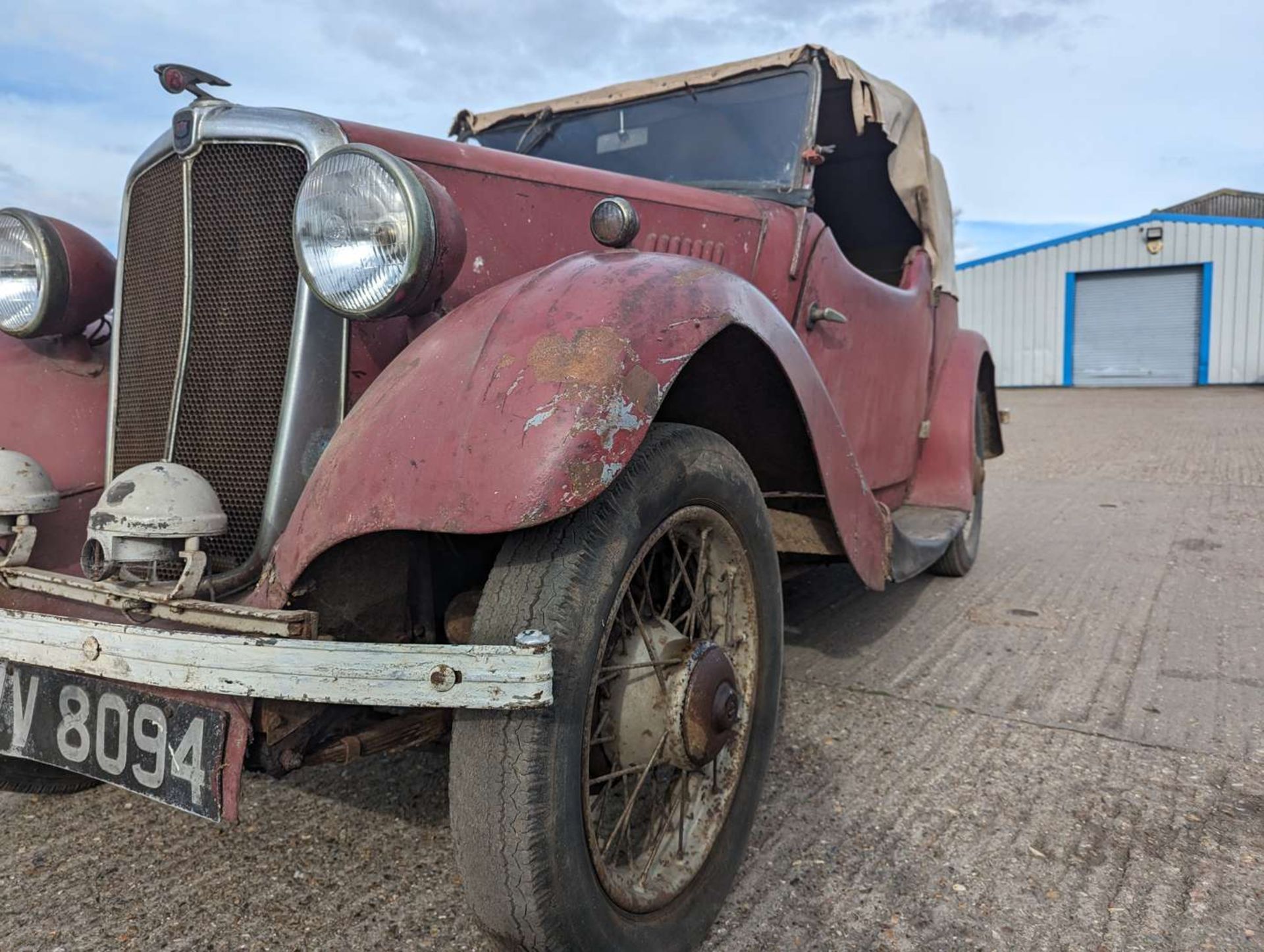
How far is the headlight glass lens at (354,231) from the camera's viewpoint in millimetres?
1618

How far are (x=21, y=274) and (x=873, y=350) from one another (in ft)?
8.77

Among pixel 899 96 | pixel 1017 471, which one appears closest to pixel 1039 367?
pixel 1017 471

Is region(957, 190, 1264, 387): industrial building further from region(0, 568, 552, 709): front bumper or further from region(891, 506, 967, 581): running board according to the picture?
region(0, 568, 552, 709): front bumper

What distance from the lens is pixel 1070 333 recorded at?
20344mm

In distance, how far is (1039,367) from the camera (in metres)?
20.8

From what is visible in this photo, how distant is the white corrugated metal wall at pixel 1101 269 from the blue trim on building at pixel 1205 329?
0.19 ft

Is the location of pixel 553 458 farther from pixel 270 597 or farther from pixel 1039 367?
pixel 1039 367

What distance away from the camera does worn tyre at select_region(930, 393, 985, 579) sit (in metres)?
4.46

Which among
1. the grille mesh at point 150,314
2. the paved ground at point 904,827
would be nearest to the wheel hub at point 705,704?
the paved ground at point 904,827

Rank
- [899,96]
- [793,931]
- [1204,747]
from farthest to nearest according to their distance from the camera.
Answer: [899,96], [1204,747], [793,931]

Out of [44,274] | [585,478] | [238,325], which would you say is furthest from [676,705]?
[44,274]

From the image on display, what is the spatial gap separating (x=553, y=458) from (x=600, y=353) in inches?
8.6

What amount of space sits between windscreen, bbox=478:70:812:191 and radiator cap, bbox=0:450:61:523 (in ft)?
6.86

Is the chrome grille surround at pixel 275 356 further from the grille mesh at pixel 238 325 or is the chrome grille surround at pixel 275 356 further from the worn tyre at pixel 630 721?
the worn tyre at pixel 630 721
